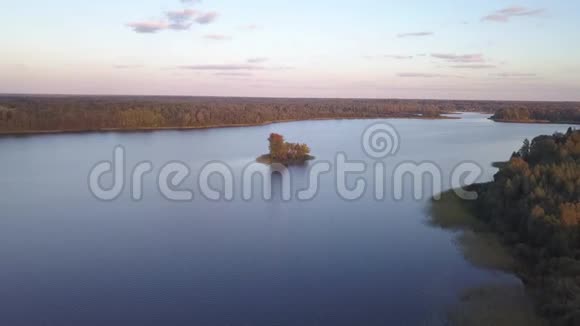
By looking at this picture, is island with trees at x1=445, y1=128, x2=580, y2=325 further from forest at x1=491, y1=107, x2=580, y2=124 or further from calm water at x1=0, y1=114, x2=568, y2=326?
forest at x1=491, y1=107, x2=580, y2=124

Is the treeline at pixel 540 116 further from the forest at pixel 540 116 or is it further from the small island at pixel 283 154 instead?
the small island at pixel 283 154

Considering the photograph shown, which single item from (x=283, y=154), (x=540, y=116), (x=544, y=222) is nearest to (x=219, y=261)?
(x=544, y=222)

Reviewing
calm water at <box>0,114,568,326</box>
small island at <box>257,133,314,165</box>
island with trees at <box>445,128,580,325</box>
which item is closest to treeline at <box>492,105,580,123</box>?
small island at <box>257,133,314,165</box>

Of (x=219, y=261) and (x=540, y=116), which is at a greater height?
(x=540, y=116)

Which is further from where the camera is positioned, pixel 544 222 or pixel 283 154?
pixel 283 154

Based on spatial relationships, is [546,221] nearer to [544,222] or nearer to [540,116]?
[544,222]

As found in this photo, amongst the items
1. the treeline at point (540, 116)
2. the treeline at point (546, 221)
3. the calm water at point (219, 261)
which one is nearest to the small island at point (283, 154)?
the calm water at point (219, 261)
